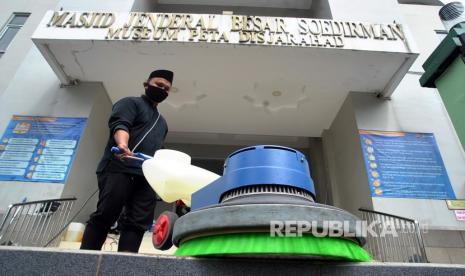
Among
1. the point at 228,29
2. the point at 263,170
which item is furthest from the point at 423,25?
the point at 263,170

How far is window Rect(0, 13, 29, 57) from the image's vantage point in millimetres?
5707

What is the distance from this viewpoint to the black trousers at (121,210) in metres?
1.38

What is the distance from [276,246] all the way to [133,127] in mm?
1192

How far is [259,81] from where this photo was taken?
14.2 ft

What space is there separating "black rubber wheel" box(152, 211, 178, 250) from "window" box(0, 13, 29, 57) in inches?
251

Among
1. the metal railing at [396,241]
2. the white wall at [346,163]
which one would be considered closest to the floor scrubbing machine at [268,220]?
the metal railing at [396,241]

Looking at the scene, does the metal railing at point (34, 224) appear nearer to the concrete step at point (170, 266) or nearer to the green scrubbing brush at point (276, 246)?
the concrete step at point (170, 266)

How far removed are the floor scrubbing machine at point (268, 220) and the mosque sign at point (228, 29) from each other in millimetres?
3069

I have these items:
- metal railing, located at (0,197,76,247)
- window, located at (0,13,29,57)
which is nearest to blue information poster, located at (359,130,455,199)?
metal railing, located at (0,197,76,247)

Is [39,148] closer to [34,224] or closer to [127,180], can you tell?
[34,224]

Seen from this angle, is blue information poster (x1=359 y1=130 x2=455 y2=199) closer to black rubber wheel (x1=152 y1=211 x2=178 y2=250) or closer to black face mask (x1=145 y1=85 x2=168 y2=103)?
black face mask (x1=145 y1=85 x2=168 y2=103)

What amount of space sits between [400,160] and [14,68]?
6475 millimetres

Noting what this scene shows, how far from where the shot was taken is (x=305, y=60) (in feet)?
12.8

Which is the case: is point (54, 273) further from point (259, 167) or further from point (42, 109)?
point (42, 109)
